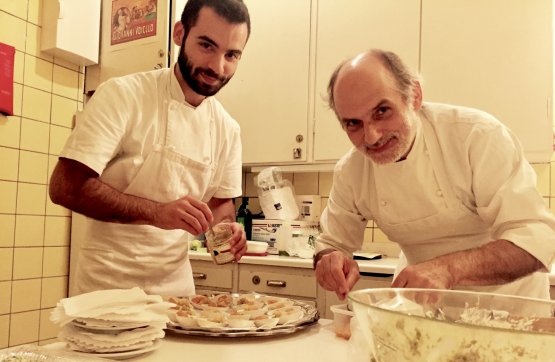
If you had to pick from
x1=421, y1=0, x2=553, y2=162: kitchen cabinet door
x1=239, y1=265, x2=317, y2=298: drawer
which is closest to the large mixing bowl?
x1=239, y1=265, x2=317, y2=298: drawer

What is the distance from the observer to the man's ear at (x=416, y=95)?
1.30 meters

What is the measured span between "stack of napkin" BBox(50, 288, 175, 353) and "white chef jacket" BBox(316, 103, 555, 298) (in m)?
0.64

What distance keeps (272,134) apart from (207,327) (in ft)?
6.05

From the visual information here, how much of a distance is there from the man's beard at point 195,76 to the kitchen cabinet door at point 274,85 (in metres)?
1.18

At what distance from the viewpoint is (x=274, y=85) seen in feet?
9.03

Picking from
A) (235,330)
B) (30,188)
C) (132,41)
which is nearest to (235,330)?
(235,330)

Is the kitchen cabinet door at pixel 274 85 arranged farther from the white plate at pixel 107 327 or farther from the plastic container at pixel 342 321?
the white plate at pixel 107 327

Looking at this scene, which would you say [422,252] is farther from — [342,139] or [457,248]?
[342,139]

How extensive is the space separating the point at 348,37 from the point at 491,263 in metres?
1.76

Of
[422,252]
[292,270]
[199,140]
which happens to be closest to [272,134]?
[292,270]

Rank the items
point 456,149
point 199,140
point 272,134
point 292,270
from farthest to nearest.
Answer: point 272,134
point 292,270
point 199,140
point 456,149

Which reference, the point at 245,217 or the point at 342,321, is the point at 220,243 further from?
the point at 245,217

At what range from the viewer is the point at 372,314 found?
0.58 metres

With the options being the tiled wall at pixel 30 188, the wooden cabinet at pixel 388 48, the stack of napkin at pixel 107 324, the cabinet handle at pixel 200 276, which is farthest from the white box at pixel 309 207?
the stack of napkin at pixel 107 324
